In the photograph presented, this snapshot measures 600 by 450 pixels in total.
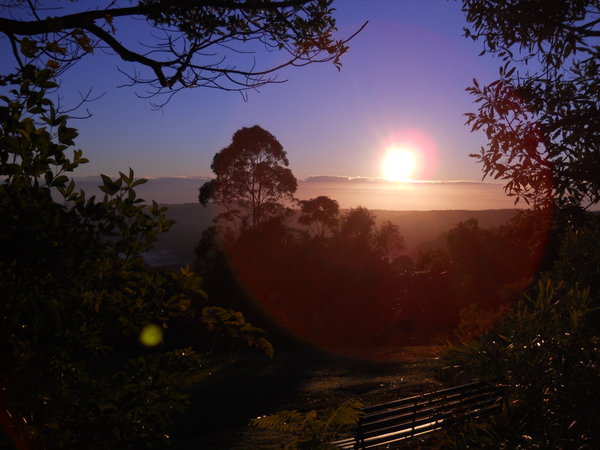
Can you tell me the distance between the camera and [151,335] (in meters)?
2.75

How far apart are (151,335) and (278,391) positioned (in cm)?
1394

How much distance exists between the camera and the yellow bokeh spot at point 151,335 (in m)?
2.73

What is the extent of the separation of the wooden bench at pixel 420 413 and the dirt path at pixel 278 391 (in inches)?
→ 86.2

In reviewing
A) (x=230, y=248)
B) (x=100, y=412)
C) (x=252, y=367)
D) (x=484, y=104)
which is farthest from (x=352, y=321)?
(x=100, y=412)

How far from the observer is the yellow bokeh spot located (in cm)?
273

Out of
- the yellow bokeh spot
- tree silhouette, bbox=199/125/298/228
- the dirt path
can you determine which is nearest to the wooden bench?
the dirt path

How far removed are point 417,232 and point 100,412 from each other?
7911 centimetres

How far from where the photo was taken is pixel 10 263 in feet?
7.75

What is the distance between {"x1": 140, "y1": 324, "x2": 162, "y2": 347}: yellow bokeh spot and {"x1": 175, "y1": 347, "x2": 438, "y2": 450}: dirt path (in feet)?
26.9

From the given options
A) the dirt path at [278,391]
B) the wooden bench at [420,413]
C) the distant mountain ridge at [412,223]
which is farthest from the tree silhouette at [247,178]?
the wooden bench at [420,413]

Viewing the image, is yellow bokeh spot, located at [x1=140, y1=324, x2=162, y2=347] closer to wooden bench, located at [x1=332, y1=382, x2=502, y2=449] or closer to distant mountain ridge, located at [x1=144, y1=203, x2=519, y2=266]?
wooden bench, located at [x1=332, y1=382, x2=502, y2=449]

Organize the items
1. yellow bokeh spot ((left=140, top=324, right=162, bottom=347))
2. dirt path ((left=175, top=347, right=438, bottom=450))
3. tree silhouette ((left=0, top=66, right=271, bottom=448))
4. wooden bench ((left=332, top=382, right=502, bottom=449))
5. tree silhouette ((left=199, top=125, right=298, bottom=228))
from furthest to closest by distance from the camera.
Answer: tree silhouette ((left=199, top=125, right=298, bottom=228)) < dirt path ((left=175, top=347, right=438, bottom=450)) < wooden bench ((left=332, top=382, right=502, bottom=449)) < yellow bokeh spot ((left=140, top=324, right=162, bottom=347)) < tree silhouette ((left=0, top=66, right=271, bottom=448))

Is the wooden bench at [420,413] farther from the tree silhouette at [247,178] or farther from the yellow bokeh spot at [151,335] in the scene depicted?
the tree silhouette at [247,178]

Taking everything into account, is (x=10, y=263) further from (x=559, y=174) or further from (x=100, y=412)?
(x=559, y=174)
